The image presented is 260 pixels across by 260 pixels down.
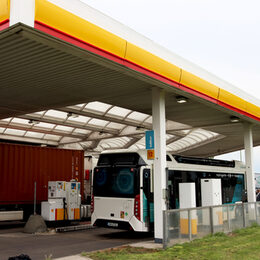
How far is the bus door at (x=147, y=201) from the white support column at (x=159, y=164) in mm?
1039

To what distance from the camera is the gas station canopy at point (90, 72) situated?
7270 mm

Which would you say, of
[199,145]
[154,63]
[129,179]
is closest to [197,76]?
[154,63]

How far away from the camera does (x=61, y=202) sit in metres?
15.6

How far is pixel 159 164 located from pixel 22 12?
610 cm

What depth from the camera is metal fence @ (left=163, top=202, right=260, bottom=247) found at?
32.3 feet

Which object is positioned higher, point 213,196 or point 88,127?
point 88,127

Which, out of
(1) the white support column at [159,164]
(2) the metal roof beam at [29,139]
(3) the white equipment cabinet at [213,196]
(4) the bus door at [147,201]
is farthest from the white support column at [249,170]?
(2) the metal roof beam at [29,139]

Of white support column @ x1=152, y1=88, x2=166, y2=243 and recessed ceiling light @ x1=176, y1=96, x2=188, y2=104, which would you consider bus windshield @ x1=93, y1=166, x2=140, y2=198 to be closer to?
white support column @ x1=152, y1=88, x2=166, y2=243

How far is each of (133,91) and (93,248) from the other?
15.9ft

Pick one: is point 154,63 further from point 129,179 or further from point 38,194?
point 38,194

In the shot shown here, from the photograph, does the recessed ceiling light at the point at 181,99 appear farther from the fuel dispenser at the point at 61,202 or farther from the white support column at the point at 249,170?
the fuel dispenser at the point at 61,202

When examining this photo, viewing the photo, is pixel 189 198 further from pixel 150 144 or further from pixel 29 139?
pixel 29 139

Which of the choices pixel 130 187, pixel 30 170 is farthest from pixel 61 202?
pixel 130 187

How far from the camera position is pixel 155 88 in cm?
1144
